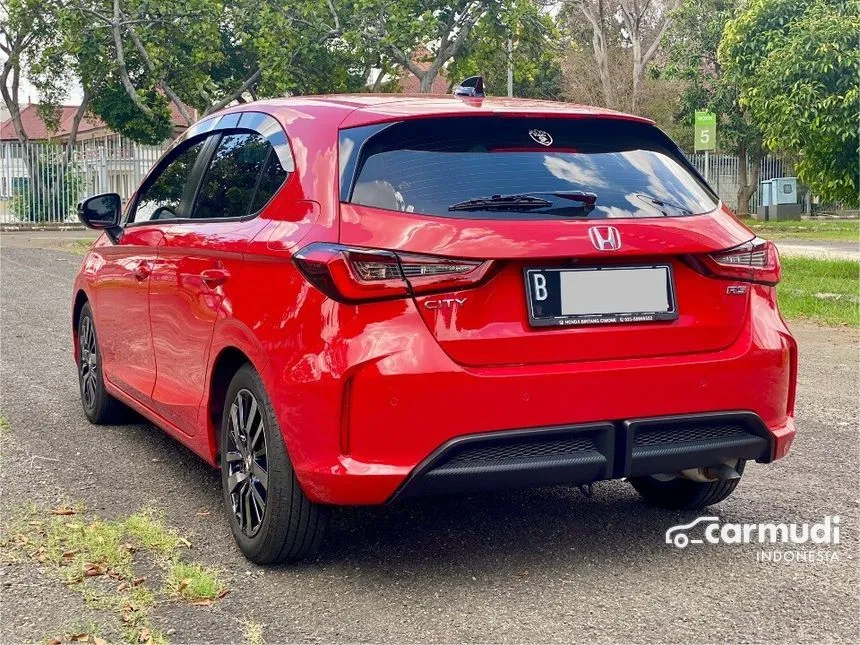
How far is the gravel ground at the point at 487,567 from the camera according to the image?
344 centimetres

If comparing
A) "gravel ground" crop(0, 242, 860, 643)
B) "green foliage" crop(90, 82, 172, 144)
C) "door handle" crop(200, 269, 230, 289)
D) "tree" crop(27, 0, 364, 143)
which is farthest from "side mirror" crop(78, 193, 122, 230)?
"green foliage" crop(90, 82, 172, 144)

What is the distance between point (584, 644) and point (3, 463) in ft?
10.9

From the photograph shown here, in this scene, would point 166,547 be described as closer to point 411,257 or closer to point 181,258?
point 181,258

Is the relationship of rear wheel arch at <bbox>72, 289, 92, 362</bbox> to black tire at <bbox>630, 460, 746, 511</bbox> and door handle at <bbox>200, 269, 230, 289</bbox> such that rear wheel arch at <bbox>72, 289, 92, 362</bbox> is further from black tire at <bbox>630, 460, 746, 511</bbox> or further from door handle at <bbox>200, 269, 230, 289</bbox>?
black tire at <bbox>630, 460, 746, 511</bbox>

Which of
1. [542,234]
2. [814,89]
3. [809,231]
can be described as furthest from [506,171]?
[809,231]

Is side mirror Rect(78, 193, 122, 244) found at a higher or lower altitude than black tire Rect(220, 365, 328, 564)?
higher

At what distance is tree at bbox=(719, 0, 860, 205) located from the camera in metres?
14.1

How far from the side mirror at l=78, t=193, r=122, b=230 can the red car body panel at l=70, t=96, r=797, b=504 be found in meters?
1.69

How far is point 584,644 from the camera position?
10.8ft

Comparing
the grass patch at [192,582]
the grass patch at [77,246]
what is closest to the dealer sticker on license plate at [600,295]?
the grass patch at [192,582]

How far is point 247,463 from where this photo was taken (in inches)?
161

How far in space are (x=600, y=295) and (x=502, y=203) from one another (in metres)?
0.43

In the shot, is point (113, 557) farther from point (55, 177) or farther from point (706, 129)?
point (55, 177)

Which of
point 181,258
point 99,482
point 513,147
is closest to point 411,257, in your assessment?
point 513,147
